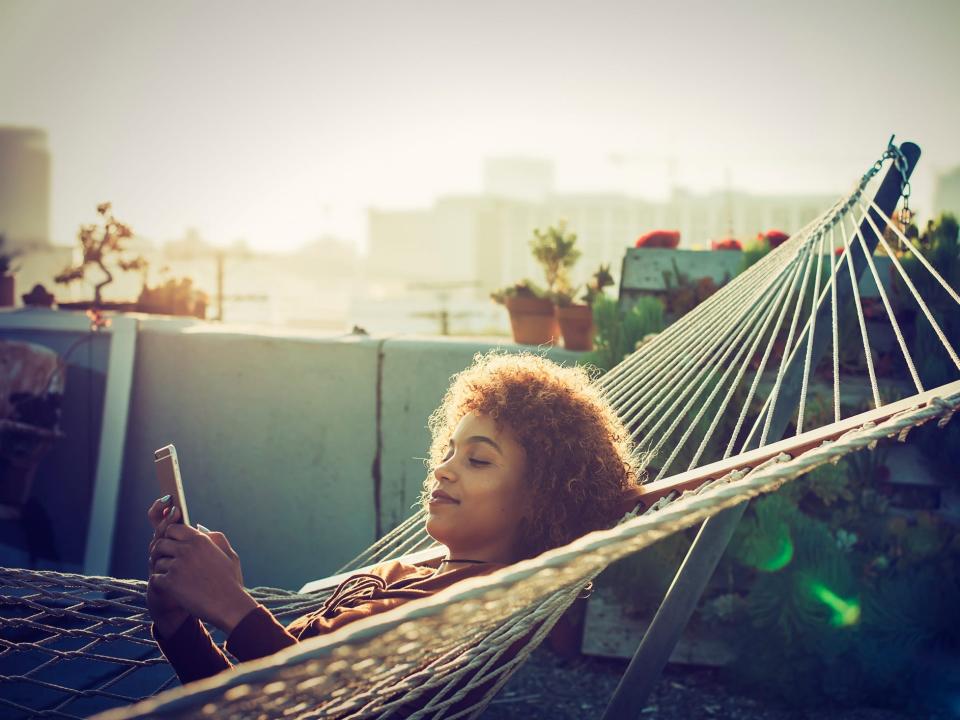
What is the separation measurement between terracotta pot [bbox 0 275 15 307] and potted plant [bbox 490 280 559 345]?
3300 mm

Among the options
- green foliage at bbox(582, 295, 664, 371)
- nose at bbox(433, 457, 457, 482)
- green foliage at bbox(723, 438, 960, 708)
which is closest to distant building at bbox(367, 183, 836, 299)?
green foliage at bbox(582, 295, 664, 371)

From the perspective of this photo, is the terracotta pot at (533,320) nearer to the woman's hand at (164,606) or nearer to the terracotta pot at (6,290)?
the woman's hand at (164,606)

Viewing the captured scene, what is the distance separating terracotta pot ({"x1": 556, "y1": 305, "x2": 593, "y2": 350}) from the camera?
2.98 meters

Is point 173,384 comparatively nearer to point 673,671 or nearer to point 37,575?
point 37,575

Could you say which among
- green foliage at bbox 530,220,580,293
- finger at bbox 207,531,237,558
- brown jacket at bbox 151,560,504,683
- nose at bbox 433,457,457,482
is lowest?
brown jacket at bbox 151,560,504,683

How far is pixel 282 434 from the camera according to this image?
3.26 metres

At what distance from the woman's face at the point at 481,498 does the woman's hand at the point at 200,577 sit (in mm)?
344

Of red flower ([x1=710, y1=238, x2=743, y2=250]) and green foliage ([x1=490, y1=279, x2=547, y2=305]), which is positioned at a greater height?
red flower ([x1=710, y1=238, x2=743, y2=250])

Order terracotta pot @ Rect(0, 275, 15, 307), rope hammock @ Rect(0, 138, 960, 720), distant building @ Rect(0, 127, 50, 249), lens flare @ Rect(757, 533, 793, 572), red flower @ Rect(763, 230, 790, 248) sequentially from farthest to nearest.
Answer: distant building @ Rect(0, 127, 50, 249) → terracotta pot @ Rect(0, 275, 15, 307) → red flower @ Rect(763, 230, 790, 248) → lens flare @ Rect(757, 533, 793, 572) → rope hammock @ Rect(0, 138, 960, 720)

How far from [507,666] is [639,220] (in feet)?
155

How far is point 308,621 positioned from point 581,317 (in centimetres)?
199

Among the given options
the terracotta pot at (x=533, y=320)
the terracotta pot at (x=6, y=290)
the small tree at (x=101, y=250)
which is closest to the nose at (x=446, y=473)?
the terracotta pot at (x=533, y=320)

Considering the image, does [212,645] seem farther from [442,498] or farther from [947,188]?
[947,188]

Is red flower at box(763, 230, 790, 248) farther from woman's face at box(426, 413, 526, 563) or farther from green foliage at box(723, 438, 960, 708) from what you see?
woman's face at box(426, 413, 526, 563)
